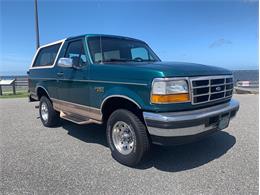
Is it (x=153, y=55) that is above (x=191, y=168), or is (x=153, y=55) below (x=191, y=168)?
above

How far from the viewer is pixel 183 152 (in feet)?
14.8

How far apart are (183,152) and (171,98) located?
151 cm

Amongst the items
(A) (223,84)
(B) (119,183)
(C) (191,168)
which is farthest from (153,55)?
(B) (119,183)

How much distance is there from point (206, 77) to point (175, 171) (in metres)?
1.47

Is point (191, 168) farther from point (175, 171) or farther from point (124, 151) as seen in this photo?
point (124, 151)

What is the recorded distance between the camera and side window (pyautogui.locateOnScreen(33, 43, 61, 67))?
20.1 feet

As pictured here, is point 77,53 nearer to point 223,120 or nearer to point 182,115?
point 182,115

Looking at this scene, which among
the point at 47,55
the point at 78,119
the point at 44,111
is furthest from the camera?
the point at 44,111

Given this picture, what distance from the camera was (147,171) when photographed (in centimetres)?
376

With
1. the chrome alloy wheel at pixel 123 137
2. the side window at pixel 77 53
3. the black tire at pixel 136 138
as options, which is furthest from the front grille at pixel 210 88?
the side window at pixel 77 53

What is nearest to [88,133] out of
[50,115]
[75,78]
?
Answer: [50,115]

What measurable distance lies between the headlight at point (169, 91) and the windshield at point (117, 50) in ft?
5.02

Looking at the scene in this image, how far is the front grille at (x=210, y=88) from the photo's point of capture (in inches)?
141

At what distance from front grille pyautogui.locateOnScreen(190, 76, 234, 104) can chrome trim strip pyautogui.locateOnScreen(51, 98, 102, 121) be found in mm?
1721
